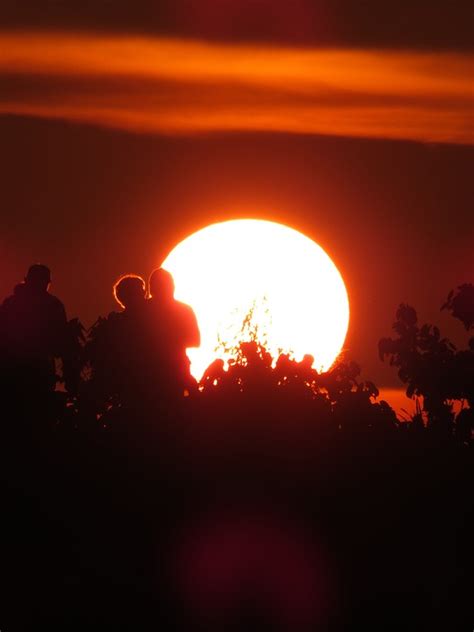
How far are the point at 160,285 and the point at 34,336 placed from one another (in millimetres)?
1165

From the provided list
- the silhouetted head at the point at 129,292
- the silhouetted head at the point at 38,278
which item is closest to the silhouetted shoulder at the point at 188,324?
the silhouetted head at the point at 129,292

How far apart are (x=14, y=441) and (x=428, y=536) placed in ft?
11.3

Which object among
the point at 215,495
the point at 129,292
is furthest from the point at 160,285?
the point at 215,495

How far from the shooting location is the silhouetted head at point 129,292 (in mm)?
15742

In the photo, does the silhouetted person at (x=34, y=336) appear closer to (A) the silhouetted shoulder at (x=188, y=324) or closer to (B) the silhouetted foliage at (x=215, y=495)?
(B) the silhouetted foliage at (x=215, y=495)

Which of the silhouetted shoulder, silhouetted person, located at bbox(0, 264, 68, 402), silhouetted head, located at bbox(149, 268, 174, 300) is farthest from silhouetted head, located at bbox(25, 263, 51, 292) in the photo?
the silhouetted shoulder

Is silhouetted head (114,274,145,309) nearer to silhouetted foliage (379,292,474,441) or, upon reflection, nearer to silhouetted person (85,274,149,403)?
silhouetted person (85,274,149,403)

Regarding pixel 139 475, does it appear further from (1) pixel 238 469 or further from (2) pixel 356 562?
(2) pixel 356 562

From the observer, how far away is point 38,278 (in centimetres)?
1564

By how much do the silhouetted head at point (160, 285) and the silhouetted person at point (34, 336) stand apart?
0.79 metres

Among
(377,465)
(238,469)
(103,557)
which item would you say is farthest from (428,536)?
(103,557)

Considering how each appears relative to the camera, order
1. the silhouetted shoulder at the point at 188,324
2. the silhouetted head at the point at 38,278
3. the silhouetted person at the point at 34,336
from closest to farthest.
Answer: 1. the silhouetted person at the point at 34,336
2. the silhouetted head at the point at 38,278
3. the silhouetted shoulder at the point at 188,324

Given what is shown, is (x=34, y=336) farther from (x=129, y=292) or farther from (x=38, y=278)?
(x=129, y=292)

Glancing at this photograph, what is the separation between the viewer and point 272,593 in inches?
561
